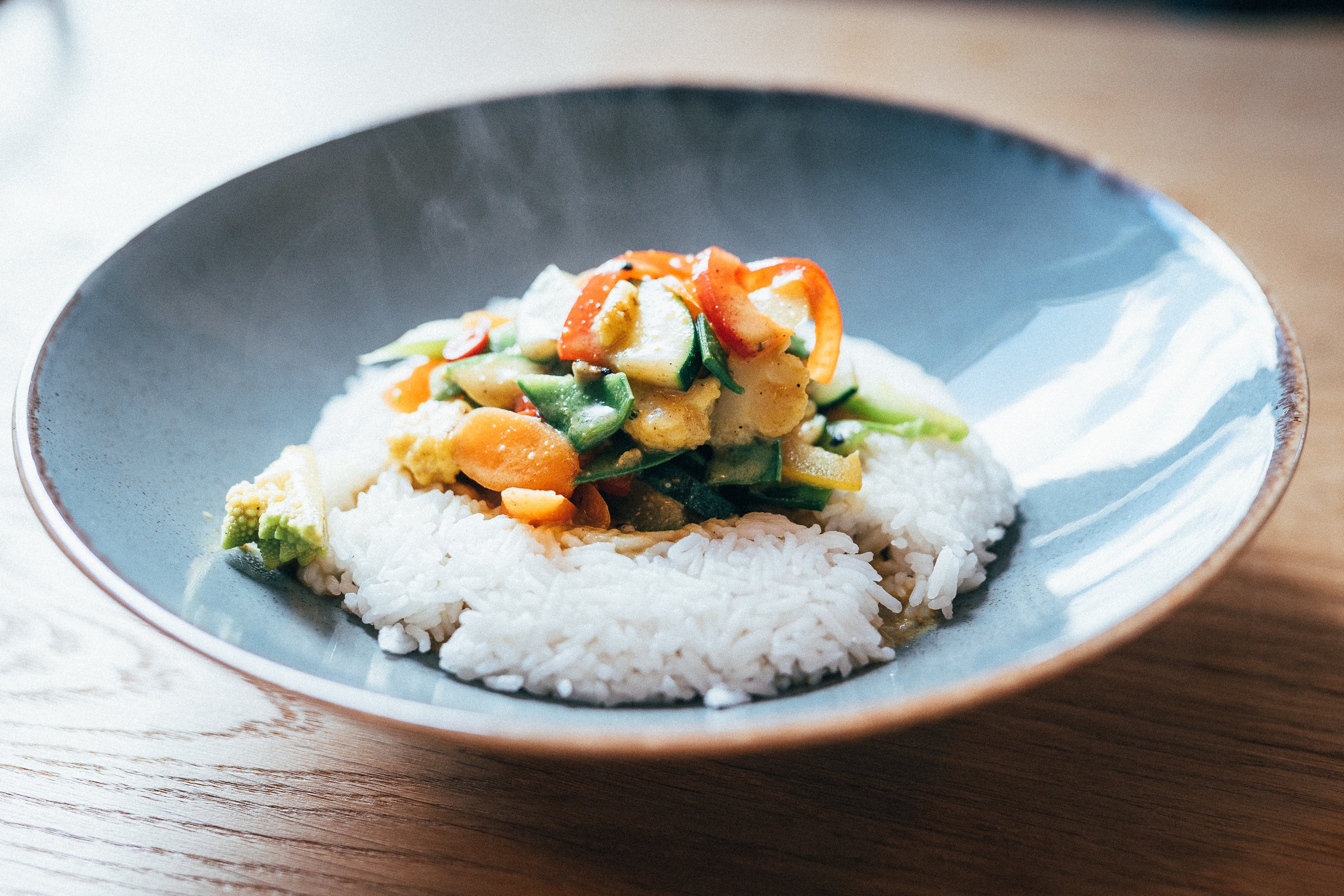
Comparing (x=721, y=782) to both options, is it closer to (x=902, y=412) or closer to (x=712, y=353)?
(x=712, y=353)

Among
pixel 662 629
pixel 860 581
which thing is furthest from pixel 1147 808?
pixel 662 629

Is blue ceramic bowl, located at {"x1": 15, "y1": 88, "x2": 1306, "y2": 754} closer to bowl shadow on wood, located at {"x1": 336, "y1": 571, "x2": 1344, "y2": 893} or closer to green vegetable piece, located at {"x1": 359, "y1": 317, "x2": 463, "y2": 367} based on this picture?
bowl shadow on wood, located at {"x1": 336, "y1": 571, "x2": 1344, "y2": 893}

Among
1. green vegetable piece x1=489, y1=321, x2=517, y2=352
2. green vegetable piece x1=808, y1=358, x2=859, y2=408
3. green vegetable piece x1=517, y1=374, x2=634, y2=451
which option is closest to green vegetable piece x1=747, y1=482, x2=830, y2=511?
green vegetable piece x1=808, y1=358, x2=859, y2=408

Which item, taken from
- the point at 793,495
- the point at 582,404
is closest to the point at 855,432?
the point at 793,495

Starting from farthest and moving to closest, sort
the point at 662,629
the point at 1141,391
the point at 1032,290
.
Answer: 1. the point at 1032,290
2. the point at 1141,391
3. the point at 662,629

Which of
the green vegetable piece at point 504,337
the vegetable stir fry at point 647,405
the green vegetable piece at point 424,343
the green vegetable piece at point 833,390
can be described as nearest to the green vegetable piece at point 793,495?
the vegetable stir fry at point 647,405

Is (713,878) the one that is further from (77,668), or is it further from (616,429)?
(77,668)

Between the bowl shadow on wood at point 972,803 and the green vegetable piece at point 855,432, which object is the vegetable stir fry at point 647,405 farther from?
the bowl shadow on wood at point 972,803
